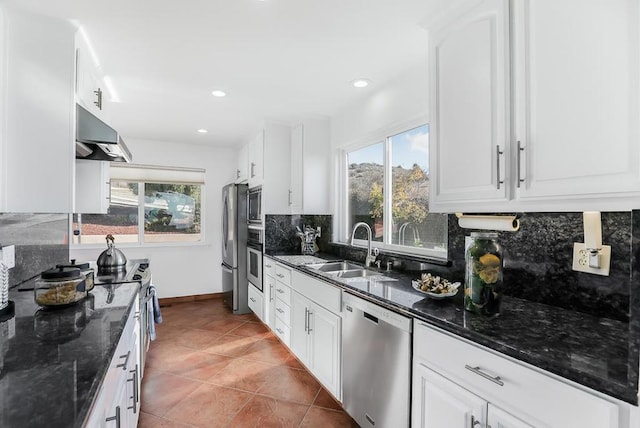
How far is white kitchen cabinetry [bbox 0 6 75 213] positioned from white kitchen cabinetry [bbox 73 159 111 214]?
83cm

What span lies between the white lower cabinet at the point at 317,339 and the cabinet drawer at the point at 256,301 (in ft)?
3.04

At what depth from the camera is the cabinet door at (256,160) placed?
3803mm

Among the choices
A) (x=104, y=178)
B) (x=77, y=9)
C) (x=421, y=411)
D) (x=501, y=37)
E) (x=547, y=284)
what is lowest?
(x=421, y=411)

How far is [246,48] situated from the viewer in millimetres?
2102

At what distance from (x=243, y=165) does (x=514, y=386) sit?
13.9ft

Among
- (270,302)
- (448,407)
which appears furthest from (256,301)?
(448,407)

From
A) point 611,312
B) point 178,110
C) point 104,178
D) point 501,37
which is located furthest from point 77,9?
point 611,312

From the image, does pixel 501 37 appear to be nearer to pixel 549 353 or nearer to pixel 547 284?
pixel 547 284

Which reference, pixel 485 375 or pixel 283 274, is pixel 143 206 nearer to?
pixel 283 274

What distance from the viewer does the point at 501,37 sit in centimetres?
138

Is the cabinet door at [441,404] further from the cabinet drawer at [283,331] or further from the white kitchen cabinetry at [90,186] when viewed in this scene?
the white kitchen cabinetry at [90,186]

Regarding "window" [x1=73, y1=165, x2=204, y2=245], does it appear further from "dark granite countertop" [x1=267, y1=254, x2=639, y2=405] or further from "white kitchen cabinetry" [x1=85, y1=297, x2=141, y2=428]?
"dark granite countertop" [x1=267, y1=254, x2=639, y2=405]

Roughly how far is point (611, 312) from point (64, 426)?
1.82 m

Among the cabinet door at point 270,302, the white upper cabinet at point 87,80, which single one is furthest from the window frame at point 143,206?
the white upper cabinet at point 87,80
